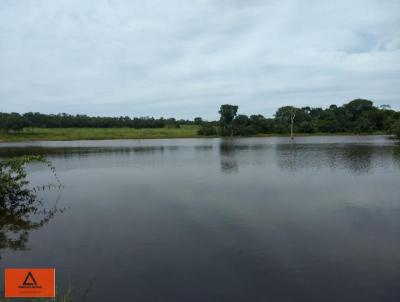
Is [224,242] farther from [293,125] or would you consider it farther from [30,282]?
[293,125]

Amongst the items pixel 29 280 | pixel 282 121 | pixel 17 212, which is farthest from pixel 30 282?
pixel 282 121

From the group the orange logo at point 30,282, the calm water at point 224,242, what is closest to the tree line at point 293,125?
the calm water at point 224,242

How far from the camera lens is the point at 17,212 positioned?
17.5m

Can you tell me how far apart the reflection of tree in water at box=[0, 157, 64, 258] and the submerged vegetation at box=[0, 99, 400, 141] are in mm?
89352

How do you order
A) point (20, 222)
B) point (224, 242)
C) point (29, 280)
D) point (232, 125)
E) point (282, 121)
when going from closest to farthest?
point (29, 280) → point (224, 242) → point (20, 222) → point (232, 125) → point (282, 121)

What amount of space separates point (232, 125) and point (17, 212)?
4230 inches

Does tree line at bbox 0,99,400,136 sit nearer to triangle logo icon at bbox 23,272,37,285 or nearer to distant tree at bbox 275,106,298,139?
distant tree at bbox 275,106,298,139

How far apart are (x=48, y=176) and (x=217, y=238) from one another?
73.0 ft

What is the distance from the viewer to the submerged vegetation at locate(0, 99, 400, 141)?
111 meters

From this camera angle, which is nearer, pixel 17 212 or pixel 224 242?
pixel 224 242

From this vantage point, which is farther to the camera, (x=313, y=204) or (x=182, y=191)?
(x=182, y=191)

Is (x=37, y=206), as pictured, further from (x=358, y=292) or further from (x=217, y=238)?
(x=358, y=292)

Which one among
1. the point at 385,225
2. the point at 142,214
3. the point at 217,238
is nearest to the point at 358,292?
the point at 217,238

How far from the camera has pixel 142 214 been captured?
54.2 ft
